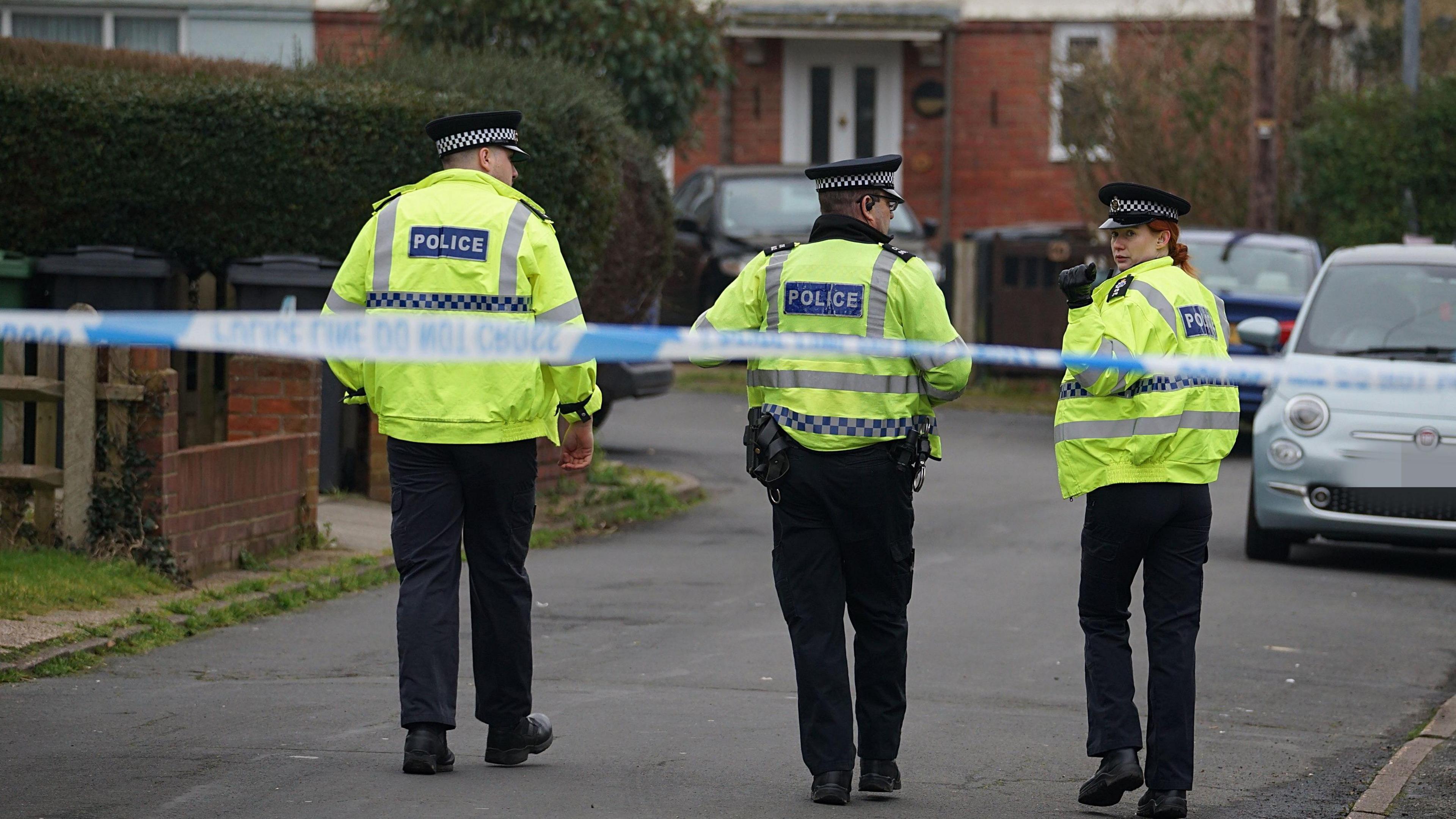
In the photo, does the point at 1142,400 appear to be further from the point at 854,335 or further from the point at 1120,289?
the point at 854,335

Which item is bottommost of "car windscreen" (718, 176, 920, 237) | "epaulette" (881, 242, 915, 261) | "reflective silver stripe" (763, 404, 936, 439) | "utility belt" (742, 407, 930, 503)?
"utility belt" (742, 407, 930, 503)

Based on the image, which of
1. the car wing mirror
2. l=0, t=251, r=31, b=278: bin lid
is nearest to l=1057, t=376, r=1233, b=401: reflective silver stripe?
the car wing mirror

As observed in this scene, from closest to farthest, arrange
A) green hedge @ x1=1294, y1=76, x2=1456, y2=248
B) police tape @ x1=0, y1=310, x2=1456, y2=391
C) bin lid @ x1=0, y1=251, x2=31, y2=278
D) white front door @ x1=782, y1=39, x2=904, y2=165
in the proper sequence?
police tape @ x1=0, y1=310, x2=1456, y2=391 < bin lid @ x1=0, y1=251, x2=31, y2=278 < green hedge @ x1=1294, y1=76, x2=1456, y2=248 < white front door @ x1=782, y1=39, x2=904, y2=165

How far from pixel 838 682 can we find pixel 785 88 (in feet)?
71.4

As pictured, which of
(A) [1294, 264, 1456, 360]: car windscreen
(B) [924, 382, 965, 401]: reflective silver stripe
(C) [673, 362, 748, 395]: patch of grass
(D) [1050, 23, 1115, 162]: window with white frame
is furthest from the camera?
(D) [1050, 23, 1115, 162]: window with white frame

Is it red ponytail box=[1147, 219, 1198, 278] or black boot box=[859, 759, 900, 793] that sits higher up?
red ponytail box=[1147, 219, 1198, 278]

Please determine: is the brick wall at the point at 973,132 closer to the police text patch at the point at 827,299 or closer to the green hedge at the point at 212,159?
the green hedge at the point at 212,159

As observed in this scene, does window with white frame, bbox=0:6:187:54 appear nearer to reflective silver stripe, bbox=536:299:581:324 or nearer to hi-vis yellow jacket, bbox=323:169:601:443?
hi-vis yellow jacket, bbox=323:169:601:443

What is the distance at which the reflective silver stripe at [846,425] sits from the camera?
219 inches

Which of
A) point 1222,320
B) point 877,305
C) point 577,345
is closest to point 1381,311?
point 1222,320

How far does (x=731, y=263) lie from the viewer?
18.9 metres

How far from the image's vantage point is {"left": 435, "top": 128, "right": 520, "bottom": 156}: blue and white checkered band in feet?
19.2

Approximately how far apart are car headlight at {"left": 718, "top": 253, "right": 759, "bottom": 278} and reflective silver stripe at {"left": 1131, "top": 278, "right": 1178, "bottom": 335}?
13238 mm

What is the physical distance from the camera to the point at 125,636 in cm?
761
